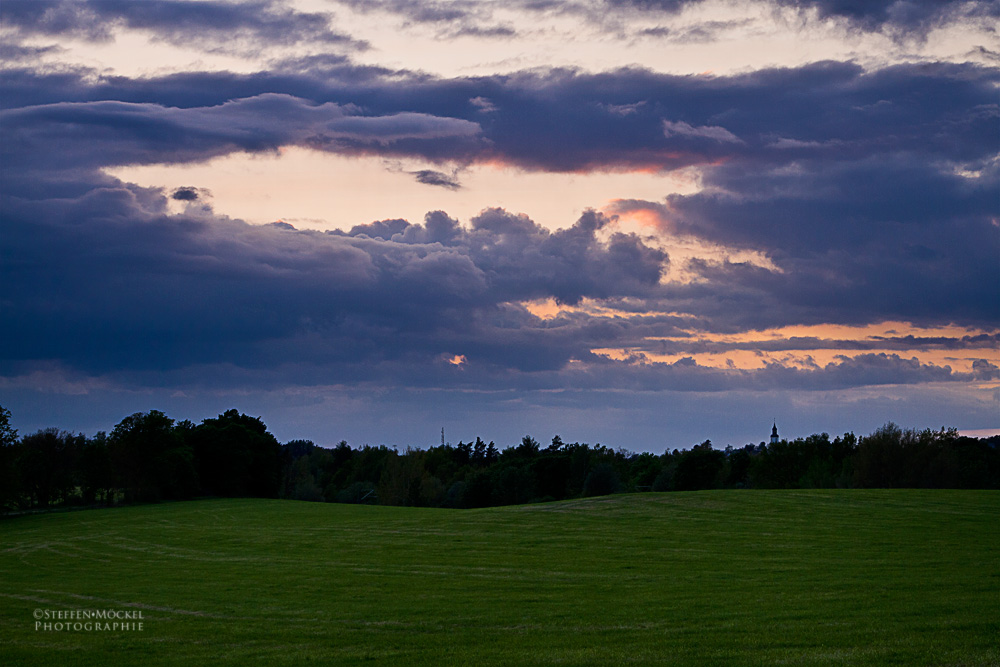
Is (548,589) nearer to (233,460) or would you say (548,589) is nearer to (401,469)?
(233,460)

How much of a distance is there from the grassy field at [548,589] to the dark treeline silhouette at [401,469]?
33434 millimetres

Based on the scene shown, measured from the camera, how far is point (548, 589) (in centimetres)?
2650

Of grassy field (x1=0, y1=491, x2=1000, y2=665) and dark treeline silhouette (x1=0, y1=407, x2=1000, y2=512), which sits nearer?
grassy field (x1=0, y1=491, x2=1000, y2=665)

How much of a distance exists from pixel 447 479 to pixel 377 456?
24.7 meters

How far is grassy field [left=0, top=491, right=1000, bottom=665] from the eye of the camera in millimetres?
17438

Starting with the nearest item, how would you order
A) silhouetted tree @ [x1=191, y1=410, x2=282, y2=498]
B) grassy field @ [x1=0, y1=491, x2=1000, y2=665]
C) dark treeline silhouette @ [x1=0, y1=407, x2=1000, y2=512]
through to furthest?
1. grassy field @ [x1=0, y1=491, x2=1000, y2=665]
2. dark treeline silhouette @ [x1=0, y1=407, x2=1000, y2=512]
3. silhouetted tree @ [x1=191, y1=410, x2=282, y2=498]

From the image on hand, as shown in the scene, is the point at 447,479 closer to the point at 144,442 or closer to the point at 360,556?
the point at 144,442

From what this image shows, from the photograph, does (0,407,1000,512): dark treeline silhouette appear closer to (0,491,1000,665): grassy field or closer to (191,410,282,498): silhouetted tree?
(191,410,282,498): silhouetted tree

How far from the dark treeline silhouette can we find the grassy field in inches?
1316

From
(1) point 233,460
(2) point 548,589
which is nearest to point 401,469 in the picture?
(1) point 233,460

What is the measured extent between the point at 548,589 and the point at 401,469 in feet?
352

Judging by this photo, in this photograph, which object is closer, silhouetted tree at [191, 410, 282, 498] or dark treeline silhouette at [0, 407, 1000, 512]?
dark treeline silhouette at [0, 407, 1000, 512]

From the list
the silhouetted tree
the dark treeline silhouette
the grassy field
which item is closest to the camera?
the grassy field

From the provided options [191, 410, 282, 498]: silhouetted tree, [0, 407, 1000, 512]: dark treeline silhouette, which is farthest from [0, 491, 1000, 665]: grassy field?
[191, 410, 282, 498]: silhouetted tree
